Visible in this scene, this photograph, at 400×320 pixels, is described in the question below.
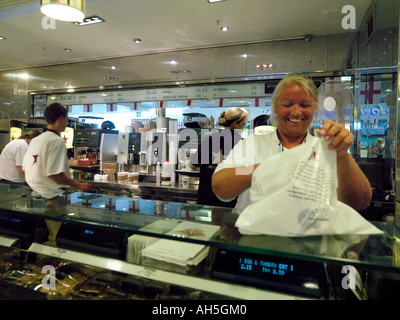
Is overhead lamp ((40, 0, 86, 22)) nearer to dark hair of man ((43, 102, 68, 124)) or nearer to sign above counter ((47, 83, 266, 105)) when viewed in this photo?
dark hair of man ((43, 102, 68, 124))

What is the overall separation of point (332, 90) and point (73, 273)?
2.73 m

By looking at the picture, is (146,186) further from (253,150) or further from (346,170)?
(346,170)

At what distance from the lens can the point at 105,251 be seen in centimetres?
117

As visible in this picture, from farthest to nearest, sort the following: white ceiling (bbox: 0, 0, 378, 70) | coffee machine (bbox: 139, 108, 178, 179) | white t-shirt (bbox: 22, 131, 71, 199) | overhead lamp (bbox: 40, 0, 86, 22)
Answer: coffee machine (bbox: 139, 108, 178, 179) < white ceiling (bbox: 0, 0, 378, 70) < white t-shirt (bbox: 22, 131, 71, 199) < overhead lamp (bbox: 40, 0, 86, 22)

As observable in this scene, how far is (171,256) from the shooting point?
3.28 feet

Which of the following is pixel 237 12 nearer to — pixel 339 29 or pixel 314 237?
pixel 339 29

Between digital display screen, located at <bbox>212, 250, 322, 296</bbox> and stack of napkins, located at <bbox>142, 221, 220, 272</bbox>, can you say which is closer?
digital display screen, located at <bbox>212, 250, 322, 296</bbox>

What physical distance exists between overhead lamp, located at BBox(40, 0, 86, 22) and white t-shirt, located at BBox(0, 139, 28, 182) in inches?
102

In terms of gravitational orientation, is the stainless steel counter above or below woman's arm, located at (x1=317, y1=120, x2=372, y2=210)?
below

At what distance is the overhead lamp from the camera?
227 cm

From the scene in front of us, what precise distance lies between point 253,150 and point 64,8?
222cm

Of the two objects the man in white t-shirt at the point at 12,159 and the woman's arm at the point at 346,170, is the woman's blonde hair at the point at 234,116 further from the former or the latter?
the man in white t-shirt at the point at 12,159

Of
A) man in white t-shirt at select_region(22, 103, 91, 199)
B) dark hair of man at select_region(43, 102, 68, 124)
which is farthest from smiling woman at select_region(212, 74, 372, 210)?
dark hair of man at select_region(43, 102, 68, 124)

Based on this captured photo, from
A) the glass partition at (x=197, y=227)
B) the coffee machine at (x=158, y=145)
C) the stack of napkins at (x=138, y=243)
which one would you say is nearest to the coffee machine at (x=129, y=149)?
the coffee machine at (x=158, y=145)
